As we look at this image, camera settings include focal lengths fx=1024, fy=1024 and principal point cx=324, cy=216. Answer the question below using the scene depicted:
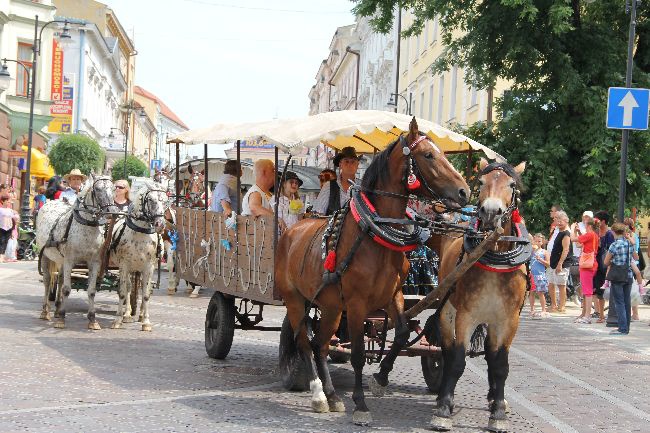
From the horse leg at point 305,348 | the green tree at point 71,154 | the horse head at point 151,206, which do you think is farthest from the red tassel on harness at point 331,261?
the green tree at point 71,154

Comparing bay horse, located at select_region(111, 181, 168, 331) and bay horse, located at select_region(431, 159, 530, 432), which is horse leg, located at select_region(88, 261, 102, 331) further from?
bay horse, located at select_region(431, 159, 530, 432)

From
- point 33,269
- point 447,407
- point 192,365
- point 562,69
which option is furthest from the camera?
point 33,269

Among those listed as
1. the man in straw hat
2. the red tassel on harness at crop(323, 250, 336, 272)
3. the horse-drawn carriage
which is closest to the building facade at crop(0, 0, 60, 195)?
the man in straw hat

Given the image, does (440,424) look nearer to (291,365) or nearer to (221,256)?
(291,365)

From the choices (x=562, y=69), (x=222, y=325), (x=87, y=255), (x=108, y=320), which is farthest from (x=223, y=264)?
(x=562, y=69)

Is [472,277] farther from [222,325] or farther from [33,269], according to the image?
[33,269]

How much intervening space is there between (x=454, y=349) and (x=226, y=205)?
387 cm

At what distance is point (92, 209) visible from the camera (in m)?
13.2

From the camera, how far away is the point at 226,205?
426 inches

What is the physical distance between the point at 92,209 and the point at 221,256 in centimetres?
309

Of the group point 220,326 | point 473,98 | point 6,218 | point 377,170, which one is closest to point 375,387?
point 377,170

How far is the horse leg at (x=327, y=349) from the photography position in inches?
324

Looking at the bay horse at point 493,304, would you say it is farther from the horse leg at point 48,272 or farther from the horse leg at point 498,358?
the horse leg at point 48,272

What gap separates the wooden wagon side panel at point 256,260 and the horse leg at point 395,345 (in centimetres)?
138
